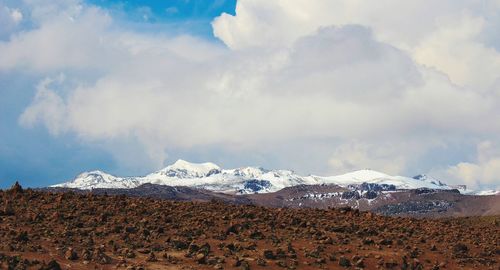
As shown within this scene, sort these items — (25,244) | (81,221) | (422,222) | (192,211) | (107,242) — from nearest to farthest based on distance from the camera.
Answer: (25,244), (107,242), (81,221), (192,211), (422,222)

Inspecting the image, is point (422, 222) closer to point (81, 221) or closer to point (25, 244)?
point (81, 221)

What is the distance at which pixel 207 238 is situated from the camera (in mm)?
41969

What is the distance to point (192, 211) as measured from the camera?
49969 mm

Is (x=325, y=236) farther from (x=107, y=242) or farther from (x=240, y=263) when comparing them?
(x=107, y=242)

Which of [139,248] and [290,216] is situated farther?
[290,216]

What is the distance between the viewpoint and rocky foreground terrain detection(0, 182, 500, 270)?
118 feet

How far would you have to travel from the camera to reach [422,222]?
58125 millimetres

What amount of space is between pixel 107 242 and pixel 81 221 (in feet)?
17.0

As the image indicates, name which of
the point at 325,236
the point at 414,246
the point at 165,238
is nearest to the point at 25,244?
the point at 165,238

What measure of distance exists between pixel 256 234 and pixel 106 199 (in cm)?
1469

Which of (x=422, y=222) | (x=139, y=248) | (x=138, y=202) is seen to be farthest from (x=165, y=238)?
(x=422, y=222)

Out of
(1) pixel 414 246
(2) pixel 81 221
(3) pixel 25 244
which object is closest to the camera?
(3) pixel 25 244

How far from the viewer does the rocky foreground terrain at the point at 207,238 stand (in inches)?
1420

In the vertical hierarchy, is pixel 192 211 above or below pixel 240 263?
above
